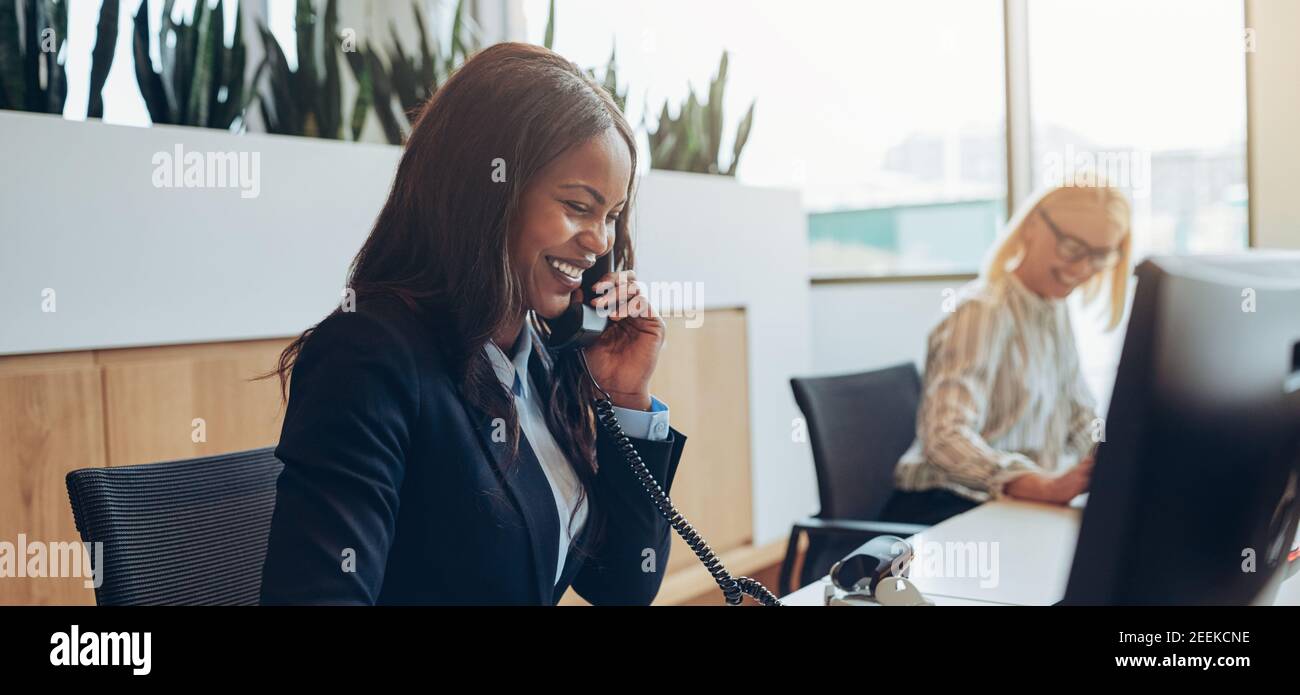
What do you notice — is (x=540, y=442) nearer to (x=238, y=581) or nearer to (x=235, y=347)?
(x=238, y=581)

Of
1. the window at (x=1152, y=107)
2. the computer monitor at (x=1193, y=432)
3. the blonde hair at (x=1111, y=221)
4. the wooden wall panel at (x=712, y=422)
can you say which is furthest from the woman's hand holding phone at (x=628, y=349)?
the window at (x=1152, y=107)

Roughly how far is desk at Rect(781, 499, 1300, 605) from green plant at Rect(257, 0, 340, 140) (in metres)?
1.23

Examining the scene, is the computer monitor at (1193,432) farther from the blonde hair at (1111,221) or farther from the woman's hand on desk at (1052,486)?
the blonde hair at (1111,221)

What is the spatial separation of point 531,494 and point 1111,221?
1600mm

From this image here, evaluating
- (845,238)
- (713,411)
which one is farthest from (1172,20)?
(713,411)

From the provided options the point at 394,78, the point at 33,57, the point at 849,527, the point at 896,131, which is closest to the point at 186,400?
the point at 33,57

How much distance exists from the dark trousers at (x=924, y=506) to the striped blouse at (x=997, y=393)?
0.02 metres

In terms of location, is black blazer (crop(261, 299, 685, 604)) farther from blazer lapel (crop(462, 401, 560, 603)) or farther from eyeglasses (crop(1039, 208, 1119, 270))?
eyeglasses (crop(1039, 208, 1119, 270))

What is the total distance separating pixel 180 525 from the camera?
104 cm

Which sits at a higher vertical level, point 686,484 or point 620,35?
point 620,35

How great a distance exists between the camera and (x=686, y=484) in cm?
248

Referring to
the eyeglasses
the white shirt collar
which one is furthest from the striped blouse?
the white shirt collar
